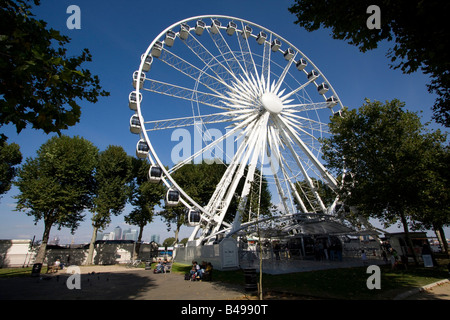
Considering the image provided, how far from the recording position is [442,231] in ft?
104

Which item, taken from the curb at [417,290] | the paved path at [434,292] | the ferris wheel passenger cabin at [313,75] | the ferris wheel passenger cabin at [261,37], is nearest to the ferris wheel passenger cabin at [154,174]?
the curb at [417,290]

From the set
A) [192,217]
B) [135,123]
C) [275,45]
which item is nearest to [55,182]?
[135,123]

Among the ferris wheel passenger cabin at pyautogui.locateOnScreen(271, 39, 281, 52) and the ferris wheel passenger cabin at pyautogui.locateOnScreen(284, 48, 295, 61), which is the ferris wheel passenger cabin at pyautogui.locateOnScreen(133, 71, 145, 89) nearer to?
the ferris wheel passenger cabin at pyautogui.locateOnScreen(271, 39, 281, 52)

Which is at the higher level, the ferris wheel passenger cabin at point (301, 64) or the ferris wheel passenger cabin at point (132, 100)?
the ferris wheel passenger cabin at point (301, 64)

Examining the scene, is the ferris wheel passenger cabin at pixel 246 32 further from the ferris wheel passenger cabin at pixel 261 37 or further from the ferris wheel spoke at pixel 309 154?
the ferris wheel spoke at pixel 309 154

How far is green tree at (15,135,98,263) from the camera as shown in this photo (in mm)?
27312

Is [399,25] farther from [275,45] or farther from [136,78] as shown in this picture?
[275,45]

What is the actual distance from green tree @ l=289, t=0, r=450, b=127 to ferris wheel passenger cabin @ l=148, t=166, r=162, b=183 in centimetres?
1763

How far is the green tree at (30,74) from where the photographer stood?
4531mm

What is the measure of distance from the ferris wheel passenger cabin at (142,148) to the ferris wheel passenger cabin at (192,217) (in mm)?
7052

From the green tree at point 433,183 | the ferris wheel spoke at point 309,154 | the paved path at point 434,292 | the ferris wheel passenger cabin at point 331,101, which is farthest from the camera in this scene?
the ferris wheel passenger cabin at point 331,101

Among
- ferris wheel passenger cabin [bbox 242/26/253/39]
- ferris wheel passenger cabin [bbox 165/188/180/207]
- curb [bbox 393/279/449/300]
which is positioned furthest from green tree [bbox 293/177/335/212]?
ferris wheel passenger cabin [bbox 242/26/253/39]

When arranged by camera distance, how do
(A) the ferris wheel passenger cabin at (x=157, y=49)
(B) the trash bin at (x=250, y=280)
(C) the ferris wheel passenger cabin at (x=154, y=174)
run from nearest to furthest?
(B) the trash bin at (x=250, y=280)
(C) the ferris wheel passenger cabin at (x=154, y=174)
(A) the ferris wheel passenger cabin at (x=157, y=49)

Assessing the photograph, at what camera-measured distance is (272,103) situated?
27.1 m
